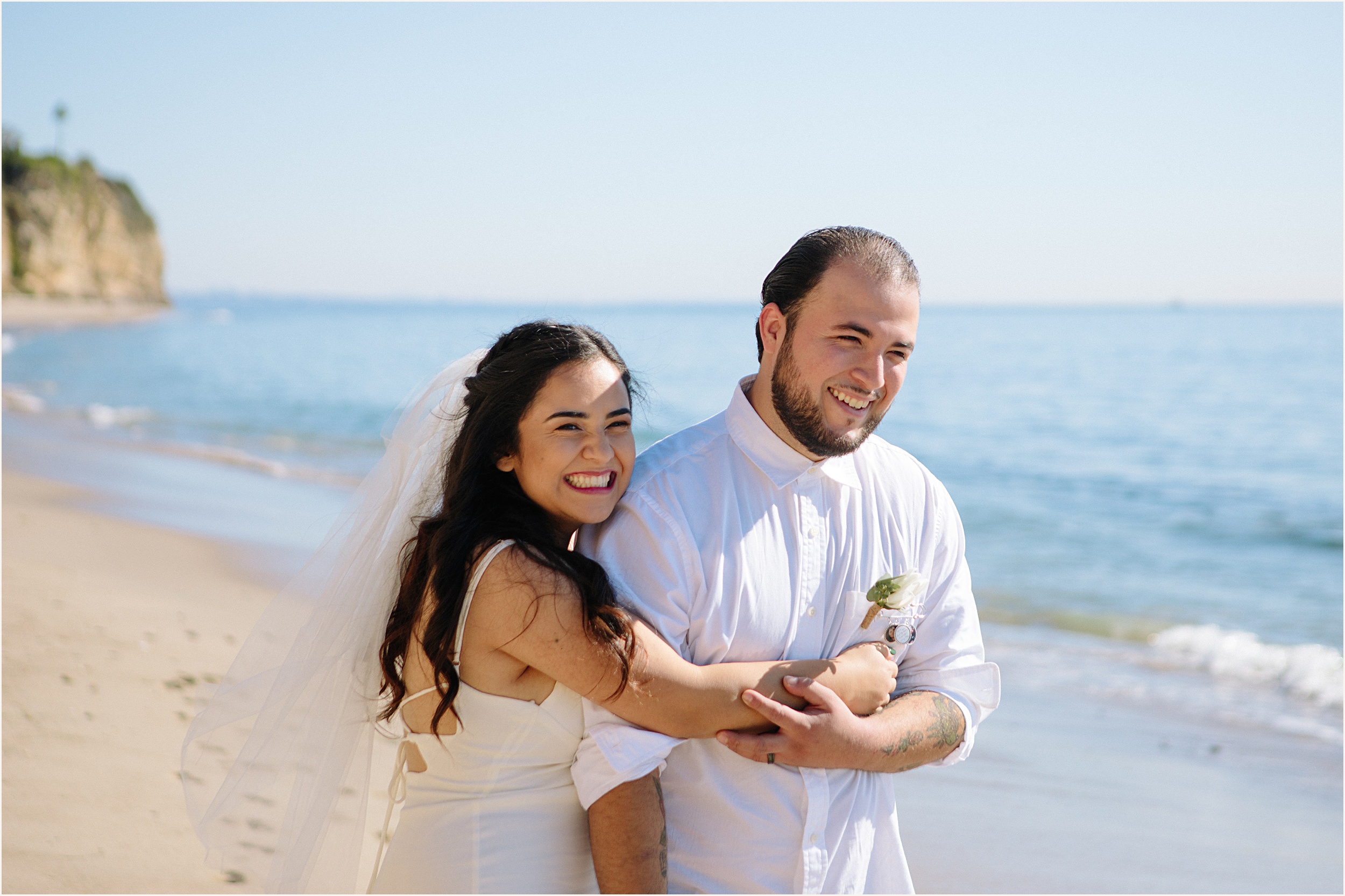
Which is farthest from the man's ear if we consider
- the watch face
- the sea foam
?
the sea foam

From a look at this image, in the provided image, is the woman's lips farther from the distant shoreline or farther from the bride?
the distant shoreline

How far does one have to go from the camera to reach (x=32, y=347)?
35438 millimetres

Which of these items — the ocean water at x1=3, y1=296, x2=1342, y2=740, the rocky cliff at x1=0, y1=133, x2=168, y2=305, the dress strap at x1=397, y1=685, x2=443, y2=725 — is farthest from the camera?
the rocky cliff at x1=0, y1=133, x2=168, y2=305

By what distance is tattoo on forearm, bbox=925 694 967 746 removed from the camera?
2.85m

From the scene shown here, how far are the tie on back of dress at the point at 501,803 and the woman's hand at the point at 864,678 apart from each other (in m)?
0.65

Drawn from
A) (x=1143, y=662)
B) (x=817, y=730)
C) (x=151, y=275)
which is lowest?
(x=1143, y=662)

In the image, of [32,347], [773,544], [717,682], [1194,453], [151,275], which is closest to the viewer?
[717,682]

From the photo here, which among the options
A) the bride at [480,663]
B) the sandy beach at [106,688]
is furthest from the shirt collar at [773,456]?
the sandy beach at [106,688]

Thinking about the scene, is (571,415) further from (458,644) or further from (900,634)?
(900,634)

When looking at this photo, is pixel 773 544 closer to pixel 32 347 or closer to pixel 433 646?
pixel 433 646

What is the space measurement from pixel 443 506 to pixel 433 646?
0.41 metres

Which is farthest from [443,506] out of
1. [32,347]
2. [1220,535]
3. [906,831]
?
[32,347]

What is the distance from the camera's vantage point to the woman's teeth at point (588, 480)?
280 cm

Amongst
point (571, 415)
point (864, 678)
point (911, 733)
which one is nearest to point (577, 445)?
point (571, 415)
